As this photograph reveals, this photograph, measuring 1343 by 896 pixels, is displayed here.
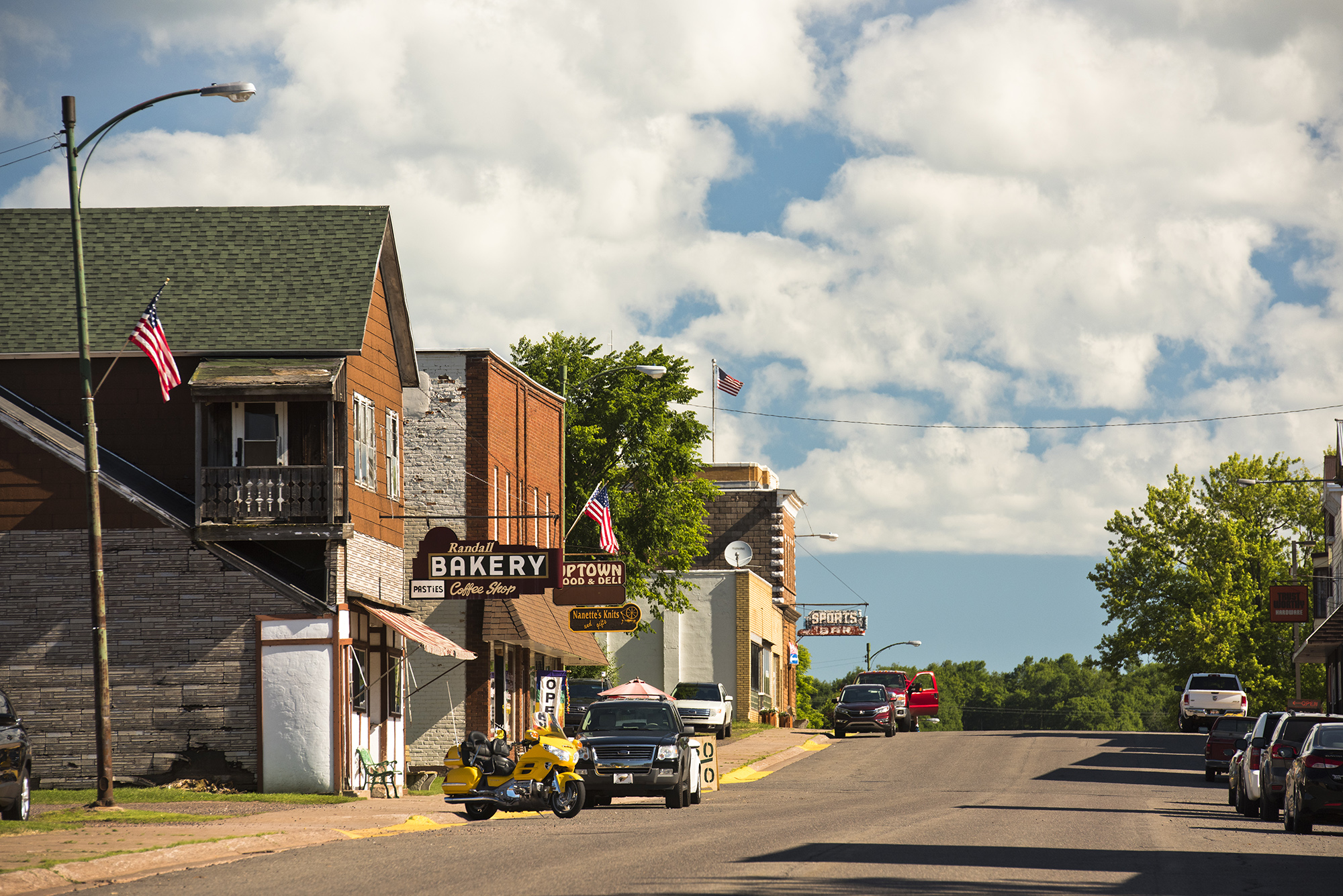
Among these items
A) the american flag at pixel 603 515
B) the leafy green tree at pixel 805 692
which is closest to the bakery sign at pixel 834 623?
the leafy green tree at pixel 805 692

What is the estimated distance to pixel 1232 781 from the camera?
27.0m

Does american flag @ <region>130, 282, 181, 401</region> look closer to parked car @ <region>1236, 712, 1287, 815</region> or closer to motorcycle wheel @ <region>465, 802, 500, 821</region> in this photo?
motorcycle wheel @ <region>465, 802, 500, 821</region>

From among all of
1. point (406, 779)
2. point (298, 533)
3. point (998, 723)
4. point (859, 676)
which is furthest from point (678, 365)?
point (998, 723)

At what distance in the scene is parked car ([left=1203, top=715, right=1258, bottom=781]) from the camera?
1359 inches

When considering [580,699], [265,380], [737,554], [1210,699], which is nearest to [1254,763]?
[265,380]

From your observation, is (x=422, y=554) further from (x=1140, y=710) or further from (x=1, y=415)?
(x=1140, y=710)

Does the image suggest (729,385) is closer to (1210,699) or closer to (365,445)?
(1210,699)

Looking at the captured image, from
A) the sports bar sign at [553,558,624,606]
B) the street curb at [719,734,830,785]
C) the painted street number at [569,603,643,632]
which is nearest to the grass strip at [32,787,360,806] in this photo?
the street curb at [719,734,830,785]

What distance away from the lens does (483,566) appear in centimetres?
2998

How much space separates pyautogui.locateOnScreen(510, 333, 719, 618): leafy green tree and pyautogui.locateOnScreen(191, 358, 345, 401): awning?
24.2 meters

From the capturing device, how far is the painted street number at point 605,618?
1491 inches

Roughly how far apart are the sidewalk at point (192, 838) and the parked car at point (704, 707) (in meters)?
19.6

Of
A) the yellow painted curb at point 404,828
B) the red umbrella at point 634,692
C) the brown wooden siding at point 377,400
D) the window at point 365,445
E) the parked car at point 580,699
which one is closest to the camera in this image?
the yellow painted curb at point 404,828

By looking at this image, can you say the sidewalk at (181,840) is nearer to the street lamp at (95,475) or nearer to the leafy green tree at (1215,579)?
the street lamp at (95,475)
